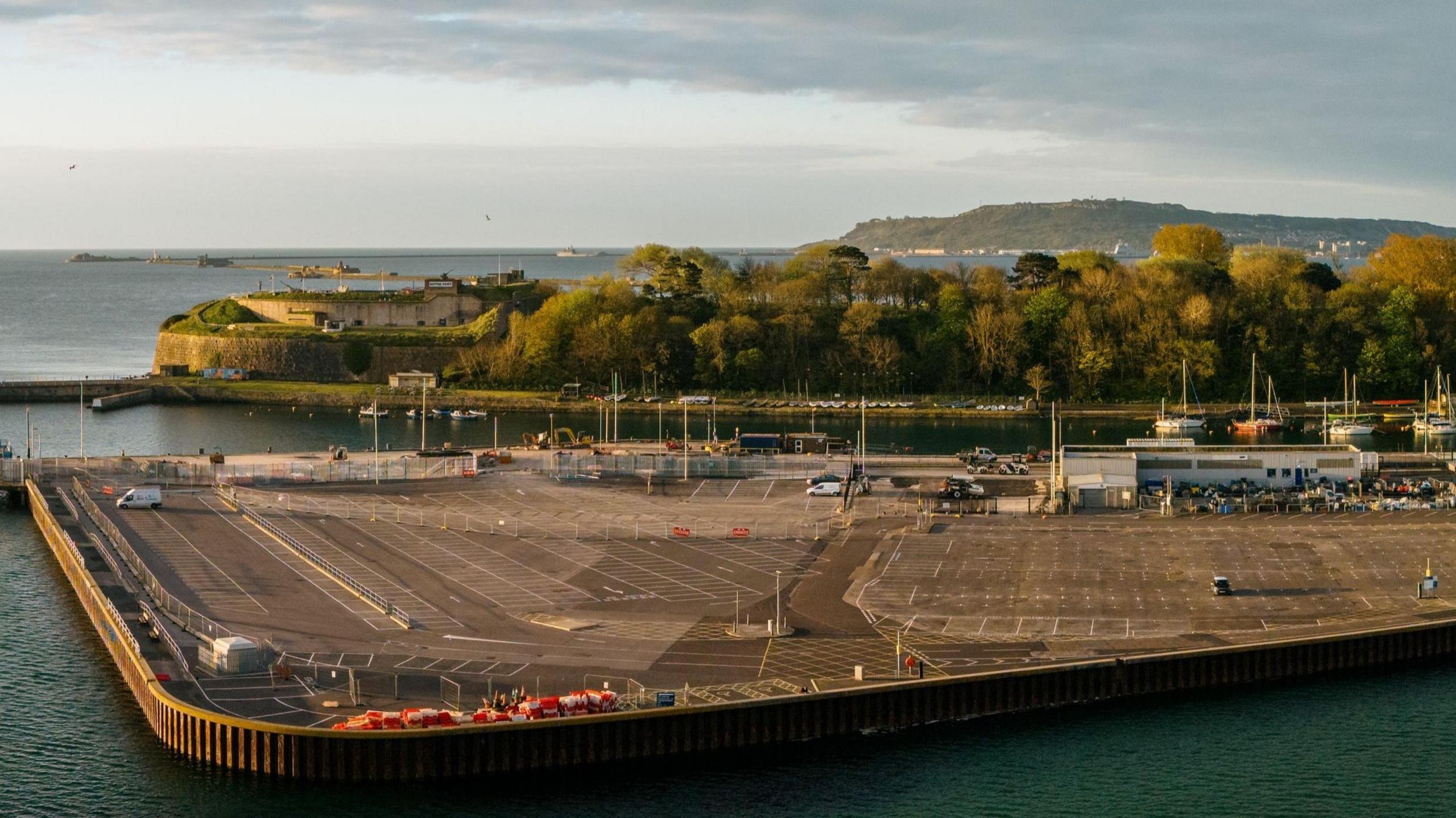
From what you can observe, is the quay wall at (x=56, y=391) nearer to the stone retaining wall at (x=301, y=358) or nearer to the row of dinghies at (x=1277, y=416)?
the stone retaining wall at (x=301, y=358)

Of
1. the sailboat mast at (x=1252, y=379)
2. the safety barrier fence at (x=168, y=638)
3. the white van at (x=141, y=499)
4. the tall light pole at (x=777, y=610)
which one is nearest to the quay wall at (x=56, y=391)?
the white van at (x=141, y=499)

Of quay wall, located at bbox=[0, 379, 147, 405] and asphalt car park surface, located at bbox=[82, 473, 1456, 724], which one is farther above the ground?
quay wall, located at bbox=[0, 379, 147, 405]

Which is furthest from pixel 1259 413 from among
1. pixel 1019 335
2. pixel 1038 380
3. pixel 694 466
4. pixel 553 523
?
pixel 553 523

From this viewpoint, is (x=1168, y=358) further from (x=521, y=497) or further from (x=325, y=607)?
(x=325, y=607)

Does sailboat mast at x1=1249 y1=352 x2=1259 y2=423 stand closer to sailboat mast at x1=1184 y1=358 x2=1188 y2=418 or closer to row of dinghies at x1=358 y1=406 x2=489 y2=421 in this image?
sailboat mast at x1=1184 y1=358 x2=1188 y2=418

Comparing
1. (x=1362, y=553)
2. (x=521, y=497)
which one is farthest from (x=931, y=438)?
(x=1362, y=553)

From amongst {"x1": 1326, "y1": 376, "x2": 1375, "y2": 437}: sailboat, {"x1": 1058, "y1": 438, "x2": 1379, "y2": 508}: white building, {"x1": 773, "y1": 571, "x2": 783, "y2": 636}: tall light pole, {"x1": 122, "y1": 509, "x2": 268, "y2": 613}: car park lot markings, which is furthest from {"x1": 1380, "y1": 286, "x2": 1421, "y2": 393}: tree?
{"x1": 122, "y1": 509, "x2": 268, "y2": 613}: car park lot markings
